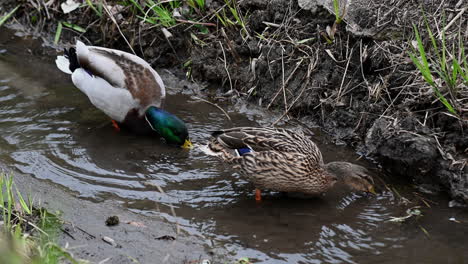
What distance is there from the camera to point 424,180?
5000 millimetres

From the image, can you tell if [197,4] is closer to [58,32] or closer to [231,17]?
[231,17]

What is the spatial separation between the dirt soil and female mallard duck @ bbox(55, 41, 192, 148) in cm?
87

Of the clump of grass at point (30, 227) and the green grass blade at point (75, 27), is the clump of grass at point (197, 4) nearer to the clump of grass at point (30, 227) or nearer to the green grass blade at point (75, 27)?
the green grass blade at point (75, 27)

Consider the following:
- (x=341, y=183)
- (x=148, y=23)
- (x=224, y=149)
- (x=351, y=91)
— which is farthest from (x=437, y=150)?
(x=148, y=23)

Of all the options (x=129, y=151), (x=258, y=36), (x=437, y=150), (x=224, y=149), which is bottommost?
(x=129, y=151)

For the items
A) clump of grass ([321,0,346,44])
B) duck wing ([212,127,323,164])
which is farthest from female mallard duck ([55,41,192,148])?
clump of grass ([321,0,346,44])

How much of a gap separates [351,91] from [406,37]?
0.68m

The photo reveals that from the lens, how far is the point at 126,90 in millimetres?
6035

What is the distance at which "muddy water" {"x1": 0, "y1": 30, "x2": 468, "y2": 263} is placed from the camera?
4254mm

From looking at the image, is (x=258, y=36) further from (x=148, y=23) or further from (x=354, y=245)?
(x=354, y=245)

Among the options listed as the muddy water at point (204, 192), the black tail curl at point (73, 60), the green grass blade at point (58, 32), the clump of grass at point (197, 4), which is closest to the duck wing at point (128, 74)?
the black tail curl at point (73, 60)

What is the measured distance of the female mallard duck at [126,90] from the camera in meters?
6.00

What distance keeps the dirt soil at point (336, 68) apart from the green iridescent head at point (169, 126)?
920mm

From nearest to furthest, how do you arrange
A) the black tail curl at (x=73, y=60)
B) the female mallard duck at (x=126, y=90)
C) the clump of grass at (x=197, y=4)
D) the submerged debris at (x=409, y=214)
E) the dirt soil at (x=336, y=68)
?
the submerged debris at (x=409, y=214)
the dirt soil at (x=336, y=68)
the female mallard duck at (x=126, y=90)
the black tail curl at (x=73, y=60)
the clump of grass at (x=197, y=4)
